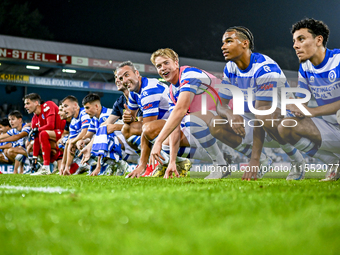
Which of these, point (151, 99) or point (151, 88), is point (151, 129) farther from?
point (151, 88)

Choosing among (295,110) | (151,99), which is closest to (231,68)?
(295,110)

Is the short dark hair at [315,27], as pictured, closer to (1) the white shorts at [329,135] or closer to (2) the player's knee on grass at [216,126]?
(1) the white shorts at [329,135]

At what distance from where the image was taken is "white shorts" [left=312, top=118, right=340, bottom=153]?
9.61 ft

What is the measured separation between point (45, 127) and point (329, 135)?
5.14 metres

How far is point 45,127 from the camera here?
642 cm

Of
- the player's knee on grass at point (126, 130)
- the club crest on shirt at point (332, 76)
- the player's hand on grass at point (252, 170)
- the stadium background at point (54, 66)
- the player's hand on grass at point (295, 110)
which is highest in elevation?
the stadium background at point (54, 66)

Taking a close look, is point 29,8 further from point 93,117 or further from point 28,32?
point 93,117

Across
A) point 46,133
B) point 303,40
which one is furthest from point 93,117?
point 303,40

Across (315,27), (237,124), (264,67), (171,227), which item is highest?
(315,27)

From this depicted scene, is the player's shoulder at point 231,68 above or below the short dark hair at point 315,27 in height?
below

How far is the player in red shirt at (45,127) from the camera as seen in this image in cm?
628

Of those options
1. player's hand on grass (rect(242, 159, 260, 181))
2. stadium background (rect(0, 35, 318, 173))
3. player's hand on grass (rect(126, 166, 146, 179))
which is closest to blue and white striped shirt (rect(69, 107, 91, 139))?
player's hand on grass (rect(126, 166, 146, 179))

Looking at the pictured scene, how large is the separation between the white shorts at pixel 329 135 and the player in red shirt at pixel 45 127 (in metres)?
4.83

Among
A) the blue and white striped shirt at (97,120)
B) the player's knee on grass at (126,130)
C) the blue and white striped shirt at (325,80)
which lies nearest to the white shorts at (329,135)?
the blue and white striped shirt at (325,80)
